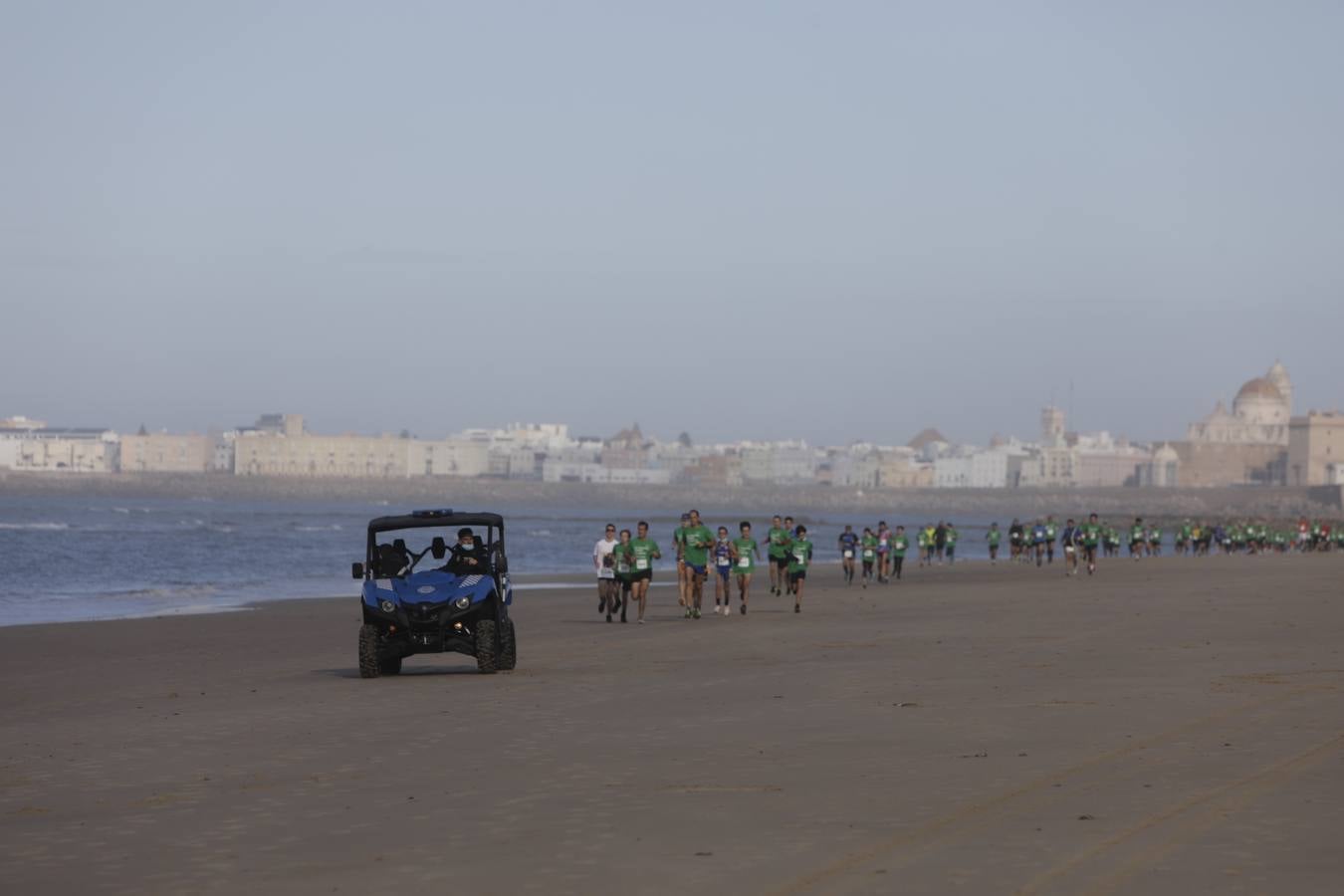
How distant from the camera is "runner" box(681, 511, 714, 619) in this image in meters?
24.7

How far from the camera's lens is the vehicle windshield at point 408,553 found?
16.6m

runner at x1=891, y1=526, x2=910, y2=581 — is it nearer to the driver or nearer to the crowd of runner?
the crowd of runner

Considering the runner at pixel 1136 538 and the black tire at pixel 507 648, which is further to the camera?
the runner at pixel 1136 538

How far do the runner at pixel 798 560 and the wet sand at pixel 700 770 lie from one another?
7.74 metres

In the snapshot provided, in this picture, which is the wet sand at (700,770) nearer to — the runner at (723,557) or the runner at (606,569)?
the runner at (606,569)

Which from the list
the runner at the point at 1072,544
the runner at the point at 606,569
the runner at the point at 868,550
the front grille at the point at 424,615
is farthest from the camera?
the runner at the point at 1072,544

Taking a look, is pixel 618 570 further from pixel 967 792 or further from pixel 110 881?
pixel 110 881

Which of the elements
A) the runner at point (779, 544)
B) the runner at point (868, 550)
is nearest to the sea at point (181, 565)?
the runner at point (868, 550)

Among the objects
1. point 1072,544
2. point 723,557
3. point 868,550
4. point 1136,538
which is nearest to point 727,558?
point 723,557

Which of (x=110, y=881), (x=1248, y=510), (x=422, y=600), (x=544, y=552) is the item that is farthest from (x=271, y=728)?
(x=1248, y=510)

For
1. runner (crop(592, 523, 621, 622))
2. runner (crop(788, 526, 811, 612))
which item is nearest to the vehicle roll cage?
runner (crop(592, 523, 621, 622))

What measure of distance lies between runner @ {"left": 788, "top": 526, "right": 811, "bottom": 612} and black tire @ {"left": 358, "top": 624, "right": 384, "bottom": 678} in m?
11.8

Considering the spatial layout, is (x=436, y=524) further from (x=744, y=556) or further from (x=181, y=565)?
(x=181, y=565)

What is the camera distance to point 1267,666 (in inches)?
615
